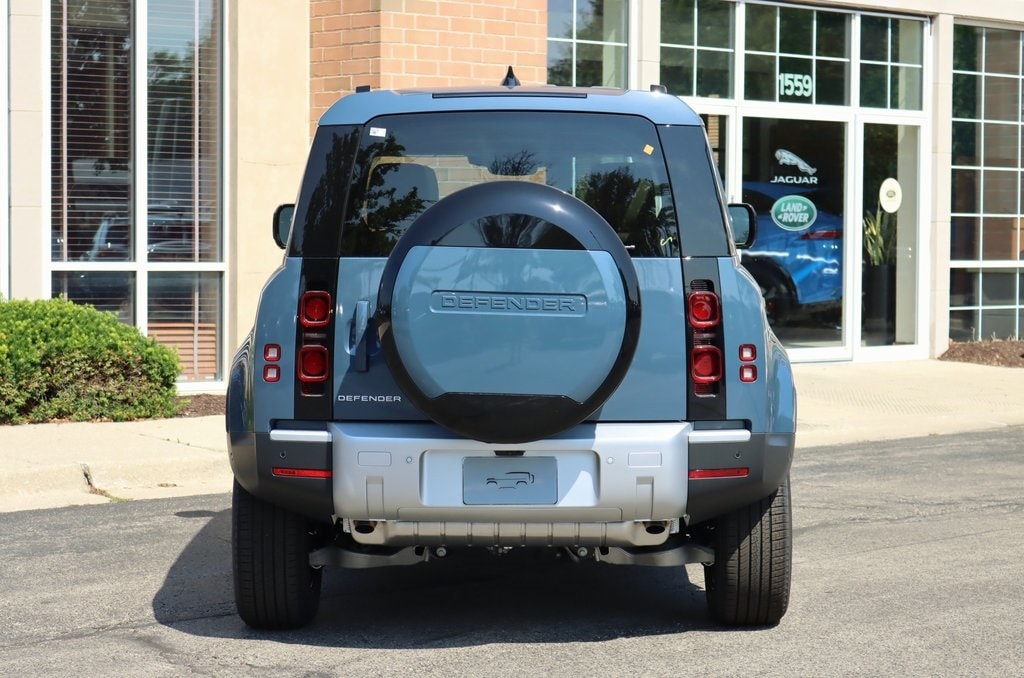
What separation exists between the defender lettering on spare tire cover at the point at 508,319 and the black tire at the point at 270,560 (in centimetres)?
83

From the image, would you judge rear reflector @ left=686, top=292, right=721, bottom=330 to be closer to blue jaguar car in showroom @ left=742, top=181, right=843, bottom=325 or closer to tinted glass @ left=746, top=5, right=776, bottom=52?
blue jaguar car in showroom @ left=742, top=181, right=843, bottom=325

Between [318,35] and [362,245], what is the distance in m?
8.19

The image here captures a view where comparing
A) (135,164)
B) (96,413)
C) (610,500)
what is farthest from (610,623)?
(135,164)

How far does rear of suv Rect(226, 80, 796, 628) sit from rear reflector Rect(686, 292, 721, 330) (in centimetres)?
1

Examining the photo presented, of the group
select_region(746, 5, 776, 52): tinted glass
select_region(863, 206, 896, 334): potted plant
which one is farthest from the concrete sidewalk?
select_region(746, 5, 776, 52): tinted glass

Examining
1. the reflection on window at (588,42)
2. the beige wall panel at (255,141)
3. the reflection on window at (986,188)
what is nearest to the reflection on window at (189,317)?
the beige wall panel at (255,141)

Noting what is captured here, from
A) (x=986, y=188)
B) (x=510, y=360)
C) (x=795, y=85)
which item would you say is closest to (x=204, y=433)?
(x=510, y=360)

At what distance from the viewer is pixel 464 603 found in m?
5.80

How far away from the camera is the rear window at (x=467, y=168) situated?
500 cm

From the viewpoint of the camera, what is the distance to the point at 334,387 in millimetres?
4887

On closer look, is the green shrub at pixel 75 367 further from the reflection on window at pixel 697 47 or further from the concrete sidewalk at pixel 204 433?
the reflection on window at pixel 697 47

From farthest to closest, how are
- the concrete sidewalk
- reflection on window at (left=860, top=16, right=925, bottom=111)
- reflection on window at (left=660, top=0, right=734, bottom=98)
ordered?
1. reflection on window at (left=860, top=16, right=925, bottom=111)
2. reflection on window at (left=660, top=0, right=734, bottom=98)
3. the concrete sidewalk

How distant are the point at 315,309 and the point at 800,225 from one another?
36.5 feet

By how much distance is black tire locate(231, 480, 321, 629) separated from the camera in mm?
5156
